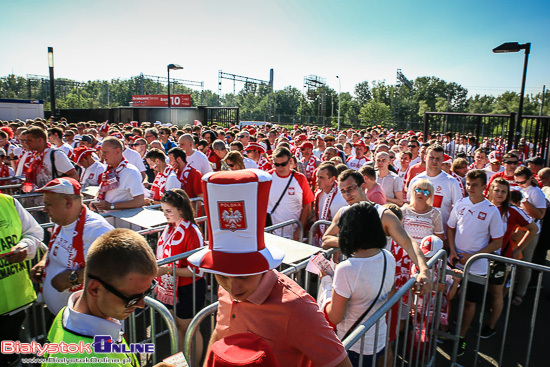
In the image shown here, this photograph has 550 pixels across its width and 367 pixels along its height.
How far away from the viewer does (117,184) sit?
5.14 m

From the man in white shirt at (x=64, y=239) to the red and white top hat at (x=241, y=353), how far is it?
2382 millimetres

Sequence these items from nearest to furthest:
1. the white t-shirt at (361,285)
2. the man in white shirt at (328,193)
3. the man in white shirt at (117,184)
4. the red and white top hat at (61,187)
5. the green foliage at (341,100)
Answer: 1. the white t-shirt at (361,285)
2. the red and white top hat at (61,187)
3. the man in white shirt at (328,193)
4. the man in white shirt at (117,184)
5. the green foliage at (341,100)

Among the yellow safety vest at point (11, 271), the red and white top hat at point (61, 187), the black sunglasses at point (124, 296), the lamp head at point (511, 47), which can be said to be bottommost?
the yellow safety vest at point (11, 271)

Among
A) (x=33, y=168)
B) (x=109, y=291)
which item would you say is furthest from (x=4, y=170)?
(x=109, y=291)

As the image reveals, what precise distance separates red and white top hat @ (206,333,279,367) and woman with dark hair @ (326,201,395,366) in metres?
1.56

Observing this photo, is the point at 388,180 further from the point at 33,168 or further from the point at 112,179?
the point at 33,168

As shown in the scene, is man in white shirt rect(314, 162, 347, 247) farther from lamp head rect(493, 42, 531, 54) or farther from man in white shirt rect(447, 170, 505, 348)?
lamp head rect(493, 42, 531, 54)

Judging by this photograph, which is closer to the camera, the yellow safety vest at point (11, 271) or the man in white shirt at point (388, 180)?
the yellow safety vest at point (11, 271)

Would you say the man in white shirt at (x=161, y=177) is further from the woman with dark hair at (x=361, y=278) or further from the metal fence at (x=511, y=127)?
the metal fence at (x=511, y=127)

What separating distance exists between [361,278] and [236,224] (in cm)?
122

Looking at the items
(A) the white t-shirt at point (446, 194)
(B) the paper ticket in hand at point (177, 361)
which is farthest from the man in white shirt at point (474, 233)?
(B) the paper ticket in hand at point (177, 361)

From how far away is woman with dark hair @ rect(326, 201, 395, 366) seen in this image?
2512mm

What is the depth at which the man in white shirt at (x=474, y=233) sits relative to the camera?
13.7 ft

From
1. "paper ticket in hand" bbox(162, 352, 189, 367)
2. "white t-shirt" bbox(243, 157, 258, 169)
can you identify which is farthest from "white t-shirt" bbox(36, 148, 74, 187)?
"paper ticket in hand" bbox(162, 352, 189, 367)
